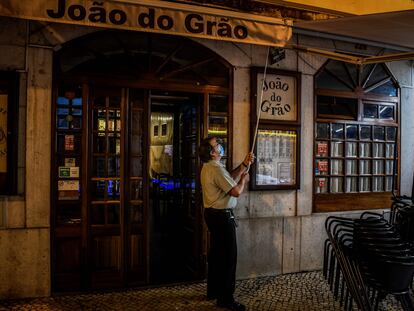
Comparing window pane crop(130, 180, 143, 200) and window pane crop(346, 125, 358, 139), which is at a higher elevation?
window pane crop(346, 125, 358, 139)

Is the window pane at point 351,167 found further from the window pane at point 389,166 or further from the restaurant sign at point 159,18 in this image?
the restaurant sign at point 159,18

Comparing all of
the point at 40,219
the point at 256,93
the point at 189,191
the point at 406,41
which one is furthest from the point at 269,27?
the point at 40,219

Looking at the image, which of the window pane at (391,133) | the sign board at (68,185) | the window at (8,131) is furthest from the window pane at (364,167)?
the window at (8,131)

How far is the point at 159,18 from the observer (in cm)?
505

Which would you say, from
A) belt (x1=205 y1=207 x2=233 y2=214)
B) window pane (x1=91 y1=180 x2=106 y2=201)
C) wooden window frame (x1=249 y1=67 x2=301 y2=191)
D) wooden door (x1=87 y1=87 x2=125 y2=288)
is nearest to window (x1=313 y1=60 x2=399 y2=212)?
wooden window frame (x1=249 y1=67 x2=301 y2=191)

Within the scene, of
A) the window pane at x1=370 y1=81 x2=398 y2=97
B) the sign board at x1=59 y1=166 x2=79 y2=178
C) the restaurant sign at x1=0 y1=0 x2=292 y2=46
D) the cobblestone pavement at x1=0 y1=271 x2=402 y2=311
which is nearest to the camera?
the restaurant sign at x1=0 y1=0 x2=292 y2=46

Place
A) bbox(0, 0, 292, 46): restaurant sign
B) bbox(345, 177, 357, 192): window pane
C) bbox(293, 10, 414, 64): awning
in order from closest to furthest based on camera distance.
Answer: bbox(0, 0, 292, 46): restaurant sign < bbox(293, 10, 414, 64): awning < bbox(345, 177, 357, 192): window pane

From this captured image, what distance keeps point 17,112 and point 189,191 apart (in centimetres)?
306

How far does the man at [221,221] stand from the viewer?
5395mm

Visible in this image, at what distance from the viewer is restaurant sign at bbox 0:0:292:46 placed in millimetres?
4699

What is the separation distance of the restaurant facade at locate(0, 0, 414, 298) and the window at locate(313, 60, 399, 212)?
29 mm

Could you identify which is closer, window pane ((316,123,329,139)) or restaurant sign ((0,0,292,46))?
restaurant sign ((0,0,292,46))

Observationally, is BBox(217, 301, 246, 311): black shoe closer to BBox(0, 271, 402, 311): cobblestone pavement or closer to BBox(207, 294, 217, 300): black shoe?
BBox(0, 271, 402, 311): cobblestone pavement

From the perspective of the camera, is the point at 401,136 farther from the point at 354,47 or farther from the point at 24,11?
the point at 24,11
